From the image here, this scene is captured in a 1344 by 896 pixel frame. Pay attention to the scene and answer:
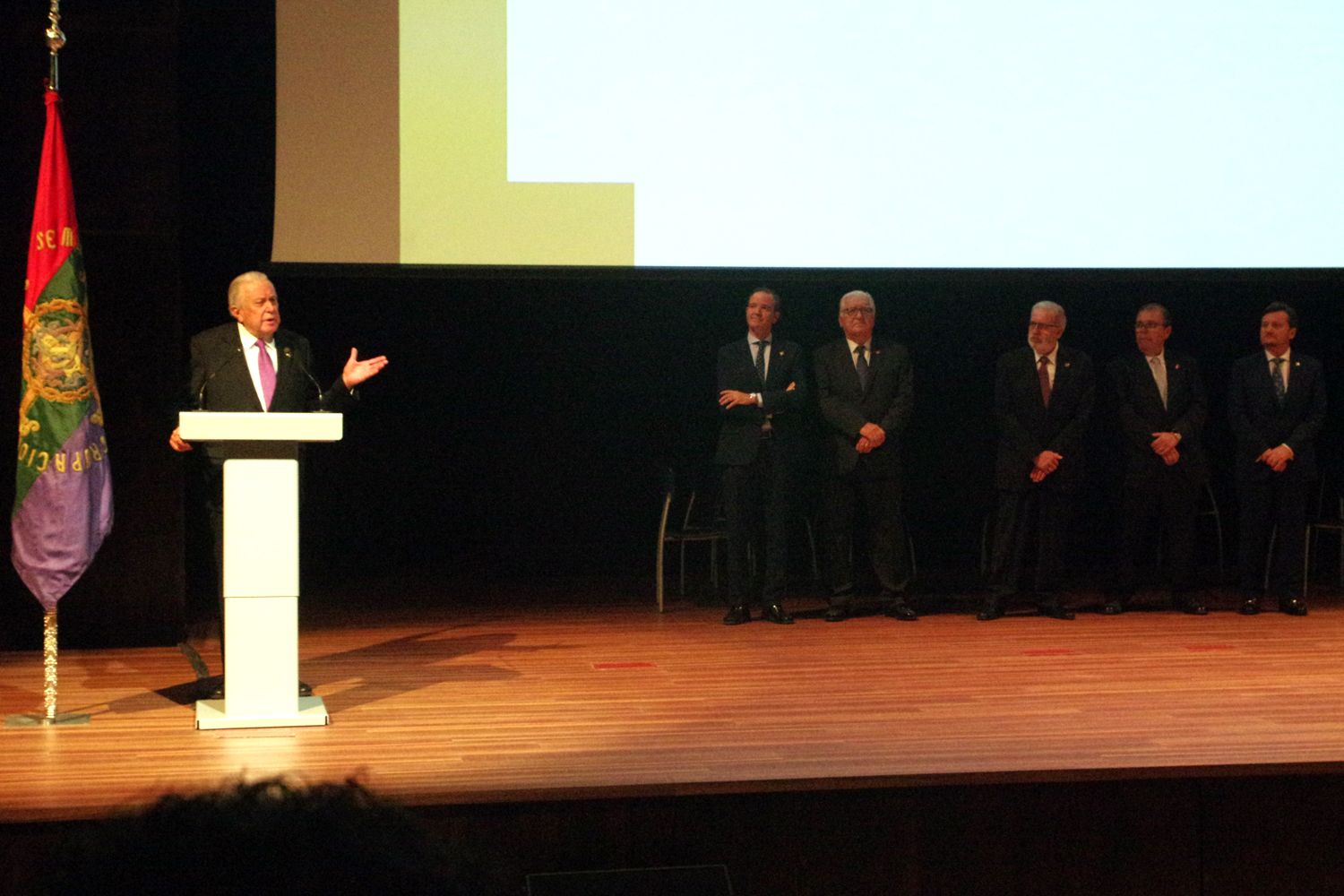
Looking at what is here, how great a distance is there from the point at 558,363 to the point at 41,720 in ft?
12.5

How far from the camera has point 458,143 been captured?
20.6ft

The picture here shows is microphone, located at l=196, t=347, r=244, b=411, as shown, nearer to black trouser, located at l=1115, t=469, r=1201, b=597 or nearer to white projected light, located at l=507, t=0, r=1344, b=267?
white projected light, located at l=507, t=0, r=1344, b=267

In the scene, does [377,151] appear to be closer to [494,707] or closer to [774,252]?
[774,252]

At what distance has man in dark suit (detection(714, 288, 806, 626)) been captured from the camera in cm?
634

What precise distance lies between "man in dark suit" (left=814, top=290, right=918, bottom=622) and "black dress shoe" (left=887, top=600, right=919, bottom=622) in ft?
0.82

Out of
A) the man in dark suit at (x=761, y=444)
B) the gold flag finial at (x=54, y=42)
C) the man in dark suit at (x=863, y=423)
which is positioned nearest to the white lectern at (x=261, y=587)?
the gold flag finial at (x=54, y=42)

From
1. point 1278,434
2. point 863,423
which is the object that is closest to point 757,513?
point 863,423

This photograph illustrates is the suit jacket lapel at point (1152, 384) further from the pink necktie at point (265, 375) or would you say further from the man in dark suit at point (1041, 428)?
the pink necktie at point (265, 375)

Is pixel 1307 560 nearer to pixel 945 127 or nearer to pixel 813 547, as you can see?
pixel 813 547

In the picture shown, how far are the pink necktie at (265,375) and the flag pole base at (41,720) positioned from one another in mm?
1113

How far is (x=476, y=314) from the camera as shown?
25.4 ft

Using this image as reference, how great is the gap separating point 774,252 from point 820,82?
0.76 meters

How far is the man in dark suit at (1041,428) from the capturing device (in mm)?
6516

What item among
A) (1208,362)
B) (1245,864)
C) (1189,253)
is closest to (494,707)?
(1245,864)
